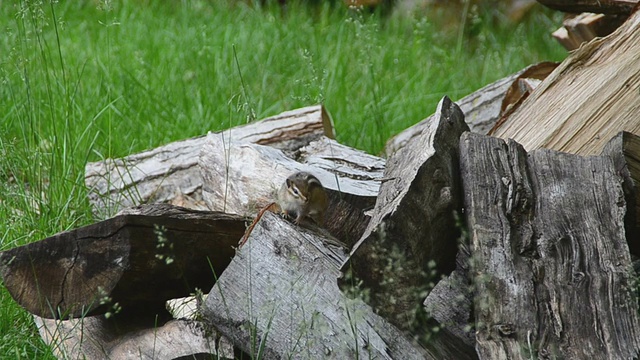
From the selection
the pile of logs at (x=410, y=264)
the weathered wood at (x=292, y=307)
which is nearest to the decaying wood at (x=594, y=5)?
the pile of logs at (x=410, y=264)

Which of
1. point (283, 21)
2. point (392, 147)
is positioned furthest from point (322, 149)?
point (283, 21)

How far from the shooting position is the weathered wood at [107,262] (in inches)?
132

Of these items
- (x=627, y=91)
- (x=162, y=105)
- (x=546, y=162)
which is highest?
(x=627, y=91)

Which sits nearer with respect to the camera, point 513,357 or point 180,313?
point 513,357

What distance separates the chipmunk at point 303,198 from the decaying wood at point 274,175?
0.57 ft

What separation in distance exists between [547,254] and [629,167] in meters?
0.75

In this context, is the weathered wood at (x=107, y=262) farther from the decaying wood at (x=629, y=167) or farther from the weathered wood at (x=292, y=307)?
→ the decaying wood at (x=629, y=167)

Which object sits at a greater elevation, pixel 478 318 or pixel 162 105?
pixel 478 318

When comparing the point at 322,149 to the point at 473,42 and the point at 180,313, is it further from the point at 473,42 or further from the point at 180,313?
the point at 473,42

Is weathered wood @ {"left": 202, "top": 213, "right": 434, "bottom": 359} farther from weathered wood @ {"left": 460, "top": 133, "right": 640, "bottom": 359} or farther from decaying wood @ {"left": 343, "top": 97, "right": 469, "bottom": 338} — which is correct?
weathered wood @ {"left": 460, "top": 133, "right": 640, "bottom": 359}

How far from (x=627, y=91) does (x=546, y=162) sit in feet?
3.88

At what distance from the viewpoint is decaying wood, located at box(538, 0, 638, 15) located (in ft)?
17.5

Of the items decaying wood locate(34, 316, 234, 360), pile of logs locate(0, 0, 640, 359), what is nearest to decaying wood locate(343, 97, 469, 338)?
pile of logs locate(0, 0, 640, 359)

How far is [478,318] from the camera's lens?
279cm
